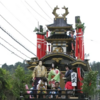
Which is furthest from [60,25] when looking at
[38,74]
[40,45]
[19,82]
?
[19,82]

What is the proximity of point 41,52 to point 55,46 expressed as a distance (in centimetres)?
108

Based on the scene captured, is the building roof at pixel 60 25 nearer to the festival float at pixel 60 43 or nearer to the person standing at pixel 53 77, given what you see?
the festival float at pixel 60 43

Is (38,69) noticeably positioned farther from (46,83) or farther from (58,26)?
(58,26)

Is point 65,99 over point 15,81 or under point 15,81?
under

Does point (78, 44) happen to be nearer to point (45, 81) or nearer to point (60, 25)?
point (60, 25)

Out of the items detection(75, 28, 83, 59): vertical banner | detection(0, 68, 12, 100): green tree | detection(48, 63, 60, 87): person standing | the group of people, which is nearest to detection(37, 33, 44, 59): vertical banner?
detection(75, 28, 83, 59): vertical banner

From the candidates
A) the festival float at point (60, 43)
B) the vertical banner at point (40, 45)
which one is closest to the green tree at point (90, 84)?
the festival float at point (60, 43)

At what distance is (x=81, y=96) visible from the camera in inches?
486

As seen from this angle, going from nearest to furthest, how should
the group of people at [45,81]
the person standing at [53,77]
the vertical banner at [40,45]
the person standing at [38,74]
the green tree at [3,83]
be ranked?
1. the group of people at [45,81]
2. the person standing at [38,74]
3. the green tree at [3,83]
4. the person standing at [53,77]
5. the vertical banner at [40,45]

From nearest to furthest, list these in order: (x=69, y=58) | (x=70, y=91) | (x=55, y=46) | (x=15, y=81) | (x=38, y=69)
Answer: (x=15, y=81), (x=70, y=91), (x=38, y=69), (x=69, y=58), (x=55, y=46)

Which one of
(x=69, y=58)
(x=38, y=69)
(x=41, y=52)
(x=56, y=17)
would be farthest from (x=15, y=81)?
(x=56, y=17)

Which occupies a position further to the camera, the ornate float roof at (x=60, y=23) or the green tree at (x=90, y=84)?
the ornate float roof at (x=60, y=23)

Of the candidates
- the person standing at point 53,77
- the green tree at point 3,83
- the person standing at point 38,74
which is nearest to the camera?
the person standing at point 38,74

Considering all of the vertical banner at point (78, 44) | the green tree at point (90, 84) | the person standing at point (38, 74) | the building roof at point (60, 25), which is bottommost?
the green tree at point (90, 84)
